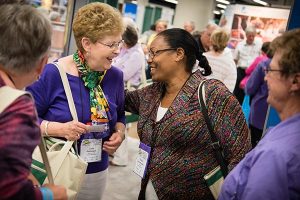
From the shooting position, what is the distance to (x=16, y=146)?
1.00 metres

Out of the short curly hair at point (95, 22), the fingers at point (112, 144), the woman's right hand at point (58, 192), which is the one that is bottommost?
the fingers at point (112, 144)

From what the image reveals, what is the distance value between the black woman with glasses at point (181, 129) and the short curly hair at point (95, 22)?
0.95ft

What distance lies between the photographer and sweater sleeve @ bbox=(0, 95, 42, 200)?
990 mm

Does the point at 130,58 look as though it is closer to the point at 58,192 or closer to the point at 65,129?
the point at 65,129

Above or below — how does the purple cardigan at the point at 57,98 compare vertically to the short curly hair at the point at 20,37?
below

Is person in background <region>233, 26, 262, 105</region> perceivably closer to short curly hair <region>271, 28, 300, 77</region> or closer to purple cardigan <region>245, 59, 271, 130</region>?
purple cardigan <region>245, 59, 271, 130</region>

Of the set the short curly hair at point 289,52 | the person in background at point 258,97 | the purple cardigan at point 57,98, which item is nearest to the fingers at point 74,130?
the purple cardigan at point 57,98

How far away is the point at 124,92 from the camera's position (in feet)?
7.50

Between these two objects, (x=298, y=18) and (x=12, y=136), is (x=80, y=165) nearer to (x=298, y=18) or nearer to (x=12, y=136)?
(x=12, y=136)

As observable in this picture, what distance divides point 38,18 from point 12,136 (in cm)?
39

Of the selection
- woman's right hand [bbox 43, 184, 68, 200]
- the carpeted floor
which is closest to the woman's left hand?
woman's right hand [bbox 43, 184, 68, 200]

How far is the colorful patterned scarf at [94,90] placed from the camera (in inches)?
77.2

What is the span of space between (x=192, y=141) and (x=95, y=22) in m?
0.82

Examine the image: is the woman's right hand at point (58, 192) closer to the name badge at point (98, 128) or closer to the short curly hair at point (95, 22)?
the name badge at point (98, 128)
